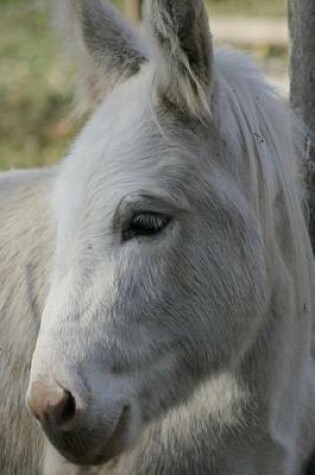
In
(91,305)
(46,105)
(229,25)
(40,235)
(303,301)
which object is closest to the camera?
(91,305)

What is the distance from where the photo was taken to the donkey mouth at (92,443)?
305 centimetres

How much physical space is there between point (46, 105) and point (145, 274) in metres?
7.65

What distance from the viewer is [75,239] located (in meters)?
3.14

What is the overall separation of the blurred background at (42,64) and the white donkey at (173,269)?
4701 mm

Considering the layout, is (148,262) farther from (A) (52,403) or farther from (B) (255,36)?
(B) (255,36)

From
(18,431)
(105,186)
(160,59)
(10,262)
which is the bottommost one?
(18,431)

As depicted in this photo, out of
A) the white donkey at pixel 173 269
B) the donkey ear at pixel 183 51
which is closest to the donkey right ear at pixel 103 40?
the white donkey at pixel 173 269

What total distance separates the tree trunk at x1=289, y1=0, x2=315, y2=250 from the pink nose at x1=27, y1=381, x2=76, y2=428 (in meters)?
1.47

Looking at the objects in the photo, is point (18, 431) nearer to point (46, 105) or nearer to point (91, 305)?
point (91, 305)

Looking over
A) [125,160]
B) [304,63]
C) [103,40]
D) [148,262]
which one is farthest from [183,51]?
[304,63]

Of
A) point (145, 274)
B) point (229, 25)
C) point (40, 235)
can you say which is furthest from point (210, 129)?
point (229, 25)

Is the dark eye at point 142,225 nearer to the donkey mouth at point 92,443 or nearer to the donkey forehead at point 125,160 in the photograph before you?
the donkey forehead at point 125,160

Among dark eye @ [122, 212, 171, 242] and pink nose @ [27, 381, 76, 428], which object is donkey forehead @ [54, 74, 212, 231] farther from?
pink nose @ [27, 381, 76, 428]

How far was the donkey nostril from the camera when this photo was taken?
2.95 m
